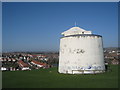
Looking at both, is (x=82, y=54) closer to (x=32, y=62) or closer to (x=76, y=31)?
(x=76, y=31)

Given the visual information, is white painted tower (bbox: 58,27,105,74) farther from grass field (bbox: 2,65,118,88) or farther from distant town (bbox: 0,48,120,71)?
distant town (bbox: 0,48,120,71)

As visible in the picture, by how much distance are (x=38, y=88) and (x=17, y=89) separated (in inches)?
36.7

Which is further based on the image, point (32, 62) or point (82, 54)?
point (32, 62)

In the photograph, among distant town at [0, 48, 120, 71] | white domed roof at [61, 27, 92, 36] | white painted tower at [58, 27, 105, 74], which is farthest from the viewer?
distant town at [0, 48, 120, 71]

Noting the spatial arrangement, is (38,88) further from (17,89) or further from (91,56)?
(91,56)

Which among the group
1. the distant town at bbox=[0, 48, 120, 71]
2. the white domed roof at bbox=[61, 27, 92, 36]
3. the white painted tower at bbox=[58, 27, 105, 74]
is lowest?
the distant town at bbox=[0, 48, 120, 71]

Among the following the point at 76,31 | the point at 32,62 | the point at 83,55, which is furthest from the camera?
the point at 32,62

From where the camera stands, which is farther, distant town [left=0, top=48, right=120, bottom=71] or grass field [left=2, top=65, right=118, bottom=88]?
distant town [left=0, top=48, right=120, bottom=71]

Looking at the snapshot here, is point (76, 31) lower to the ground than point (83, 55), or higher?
higher

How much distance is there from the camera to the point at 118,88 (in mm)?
7539

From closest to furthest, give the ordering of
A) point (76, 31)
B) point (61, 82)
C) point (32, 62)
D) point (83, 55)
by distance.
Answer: point (61, 82)
point (83, 55)
point (76, 31)
point (32, 62)

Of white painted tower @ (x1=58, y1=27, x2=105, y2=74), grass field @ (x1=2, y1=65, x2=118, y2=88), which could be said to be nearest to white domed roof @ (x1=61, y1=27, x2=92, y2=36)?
white painted tower @ (x1=58, y1=27, x2=105, y2=74)

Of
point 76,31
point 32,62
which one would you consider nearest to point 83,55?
point 76,31


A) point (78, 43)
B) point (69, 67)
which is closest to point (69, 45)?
point (78, 43)
